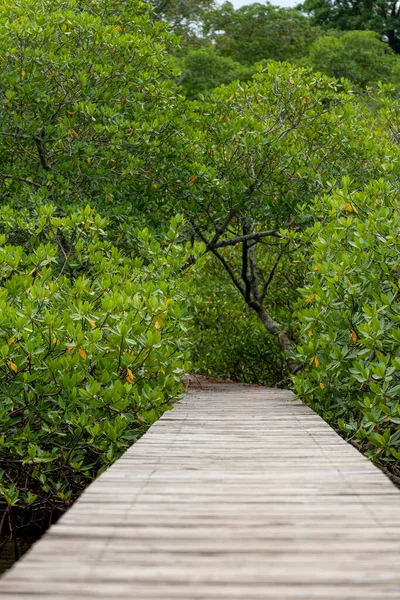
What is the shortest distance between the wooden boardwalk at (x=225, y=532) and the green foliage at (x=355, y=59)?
20.8 metres

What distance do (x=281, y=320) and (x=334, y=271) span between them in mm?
5065

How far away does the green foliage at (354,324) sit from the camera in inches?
188

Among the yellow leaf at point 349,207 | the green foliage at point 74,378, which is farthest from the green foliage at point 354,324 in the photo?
the green foliage at point 74,378

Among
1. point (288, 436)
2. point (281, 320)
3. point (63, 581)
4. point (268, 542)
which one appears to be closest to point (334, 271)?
point (288, 436)

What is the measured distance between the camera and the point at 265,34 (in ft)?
82.8

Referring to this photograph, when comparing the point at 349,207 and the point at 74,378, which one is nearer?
the point at 74,378

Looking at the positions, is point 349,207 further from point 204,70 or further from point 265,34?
point 265,34

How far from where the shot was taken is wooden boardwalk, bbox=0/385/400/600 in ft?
5.68

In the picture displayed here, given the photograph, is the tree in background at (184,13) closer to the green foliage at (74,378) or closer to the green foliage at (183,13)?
the green foliage at (183,13)

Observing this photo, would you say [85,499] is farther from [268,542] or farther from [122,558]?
[268,542]

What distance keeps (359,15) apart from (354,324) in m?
25.9

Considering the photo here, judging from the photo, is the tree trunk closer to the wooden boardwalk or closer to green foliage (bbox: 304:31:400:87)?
the wooden boardwalk

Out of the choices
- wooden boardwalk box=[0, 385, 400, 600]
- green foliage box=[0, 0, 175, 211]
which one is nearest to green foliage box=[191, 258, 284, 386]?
green foliage box=[0, 0, 175, 211]

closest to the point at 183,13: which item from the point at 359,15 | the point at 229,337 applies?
the point at 359,15
